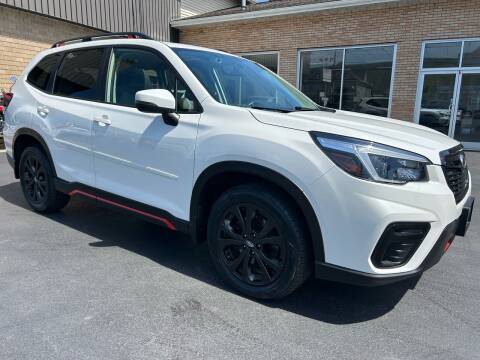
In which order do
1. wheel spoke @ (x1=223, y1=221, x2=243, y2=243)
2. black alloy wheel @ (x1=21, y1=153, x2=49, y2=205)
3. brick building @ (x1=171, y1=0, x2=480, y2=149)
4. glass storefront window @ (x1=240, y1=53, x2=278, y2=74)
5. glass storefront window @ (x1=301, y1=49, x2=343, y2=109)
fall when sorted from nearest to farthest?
wheel spoke @ (x1=223, y1=221, x2=243, y2=243) < black alloy wheel @ (x1=21, y1=153, x2=49, y2=205) < brick building @ (x1=171, y1=0, x2=480, y2=149) < glass storefront window @ (x1=301, y1=49, x2=343, y2=109) < glass storefront window @ (x1=240, y1=53, x2=278, y2=74)

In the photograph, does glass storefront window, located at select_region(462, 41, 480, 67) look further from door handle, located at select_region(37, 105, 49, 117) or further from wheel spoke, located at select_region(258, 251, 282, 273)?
door handle, located at select_region(37, 105, 49, 117)

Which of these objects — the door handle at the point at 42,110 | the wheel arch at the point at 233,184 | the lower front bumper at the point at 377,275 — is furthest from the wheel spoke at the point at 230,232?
the door handle at the point at 42,110

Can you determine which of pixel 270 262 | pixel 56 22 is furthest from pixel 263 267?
pixel 56 22

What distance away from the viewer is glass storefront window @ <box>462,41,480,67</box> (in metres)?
10.9

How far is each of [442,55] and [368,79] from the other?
7.05 feet

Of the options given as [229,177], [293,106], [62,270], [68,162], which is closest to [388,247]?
[229,177]

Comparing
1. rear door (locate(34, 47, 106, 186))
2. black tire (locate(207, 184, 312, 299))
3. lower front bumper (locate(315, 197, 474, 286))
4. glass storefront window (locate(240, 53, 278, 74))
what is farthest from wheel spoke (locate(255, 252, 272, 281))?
glass storefront window (locate(240, 53, 278, 74))

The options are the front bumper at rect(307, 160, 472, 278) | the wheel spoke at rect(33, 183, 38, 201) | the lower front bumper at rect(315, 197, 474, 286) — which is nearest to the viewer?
the front bumper at rect(307, 160, 472, 278)

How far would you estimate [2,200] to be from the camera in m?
5.12

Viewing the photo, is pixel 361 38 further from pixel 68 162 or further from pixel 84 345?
pixel 84 345

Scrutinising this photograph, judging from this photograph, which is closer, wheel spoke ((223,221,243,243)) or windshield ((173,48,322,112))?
wheel spoke ((223,221,243,243))

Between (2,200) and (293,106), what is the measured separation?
13.3 ft

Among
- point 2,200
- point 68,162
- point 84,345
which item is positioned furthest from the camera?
point 2,200

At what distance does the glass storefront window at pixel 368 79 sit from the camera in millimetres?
12211
